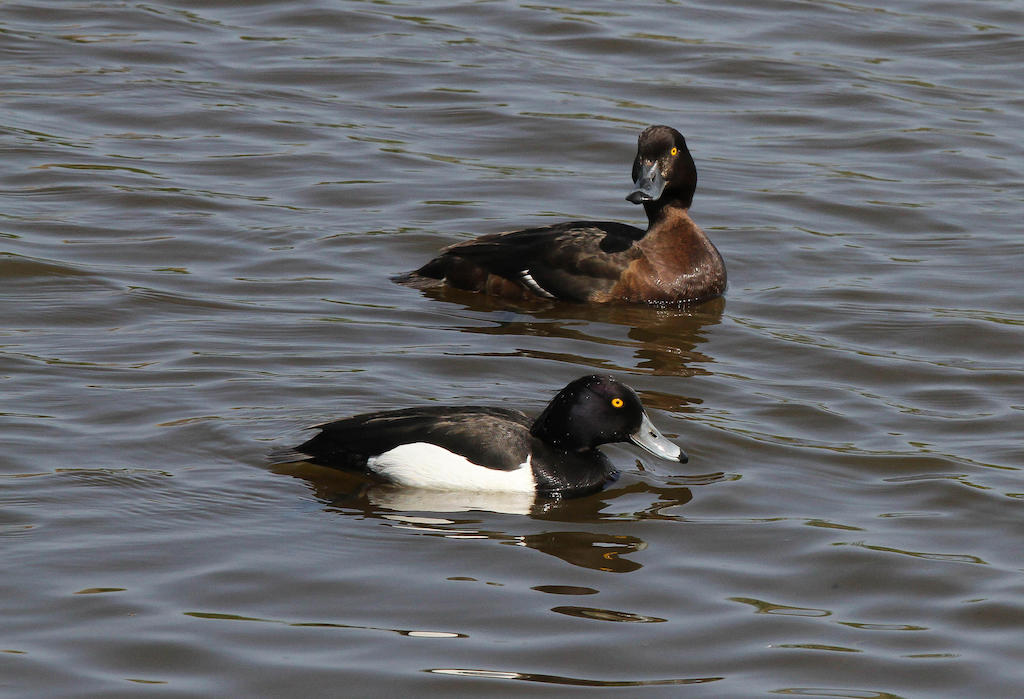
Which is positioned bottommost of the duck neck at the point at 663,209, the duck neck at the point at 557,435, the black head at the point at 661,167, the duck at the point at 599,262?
the duck neck at the point at 557,435

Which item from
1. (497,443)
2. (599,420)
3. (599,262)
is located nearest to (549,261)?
(599,262)

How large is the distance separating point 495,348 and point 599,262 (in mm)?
1346

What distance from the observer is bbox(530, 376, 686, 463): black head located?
26.7 feet

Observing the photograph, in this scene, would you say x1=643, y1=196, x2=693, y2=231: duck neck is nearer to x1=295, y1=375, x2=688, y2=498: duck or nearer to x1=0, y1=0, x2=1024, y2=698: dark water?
x1=0, y1=0, x2=1024, y2=698: dark water

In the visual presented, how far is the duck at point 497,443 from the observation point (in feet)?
26.0

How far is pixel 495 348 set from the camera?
10.2 metres

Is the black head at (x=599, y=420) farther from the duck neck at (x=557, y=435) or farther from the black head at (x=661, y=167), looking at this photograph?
the black head at (x=661, y=167)

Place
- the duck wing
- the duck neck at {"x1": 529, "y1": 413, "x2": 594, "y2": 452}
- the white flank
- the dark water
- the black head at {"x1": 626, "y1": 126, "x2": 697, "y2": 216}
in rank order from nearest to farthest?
the dark water, the white flank, the duck neck at {"x1": 529, "y1": 413, "x2": 594, "y2": 452}, the duck wing, the black head at {"x1": 626, "y1": 126, "x2": 697, "y2": 216}

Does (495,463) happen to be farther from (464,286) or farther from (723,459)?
(464,286)

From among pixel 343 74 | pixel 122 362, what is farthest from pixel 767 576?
pixel 343 74

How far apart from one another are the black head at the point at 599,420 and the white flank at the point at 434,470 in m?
0.35

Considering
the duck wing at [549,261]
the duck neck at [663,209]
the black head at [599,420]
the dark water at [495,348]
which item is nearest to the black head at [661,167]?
the duck neck at [663,209]

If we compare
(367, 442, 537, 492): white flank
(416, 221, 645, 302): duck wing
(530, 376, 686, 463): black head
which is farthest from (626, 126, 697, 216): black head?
(367, 442, 537, 492): white flank

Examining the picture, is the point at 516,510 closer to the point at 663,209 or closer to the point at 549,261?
the point at 549,261
